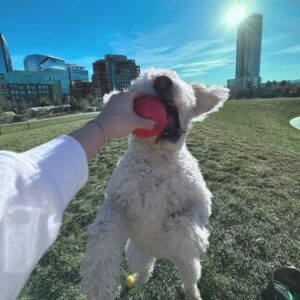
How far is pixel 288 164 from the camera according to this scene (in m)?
6.50

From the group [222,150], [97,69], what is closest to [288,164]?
[222,150]

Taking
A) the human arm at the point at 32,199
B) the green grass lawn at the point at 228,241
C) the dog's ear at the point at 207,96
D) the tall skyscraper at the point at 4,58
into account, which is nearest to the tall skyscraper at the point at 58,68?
the tall skyscraper at the point at 4,58

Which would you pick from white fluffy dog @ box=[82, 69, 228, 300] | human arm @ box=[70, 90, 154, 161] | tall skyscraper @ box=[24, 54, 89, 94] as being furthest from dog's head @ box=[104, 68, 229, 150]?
tall skyscraper @ box=[24, 54, 89, 94]

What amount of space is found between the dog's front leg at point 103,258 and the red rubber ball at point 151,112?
0.79 meters

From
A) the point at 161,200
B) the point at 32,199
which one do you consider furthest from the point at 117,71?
the point at 32,199

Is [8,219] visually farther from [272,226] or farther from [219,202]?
[219,202]

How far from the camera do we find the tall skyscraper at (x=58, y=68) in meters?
106

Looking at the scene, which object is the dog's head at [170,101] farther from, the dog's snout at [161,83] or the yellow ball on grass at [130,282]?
the yellow ball on grass at [130,282]

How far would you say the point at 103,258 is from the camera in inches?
81.7

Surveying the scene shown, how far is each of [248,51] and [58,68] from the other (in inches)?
2973

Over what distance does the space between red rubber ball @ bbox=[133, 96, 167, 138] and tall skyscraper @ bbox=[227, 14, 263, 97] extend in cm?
6409

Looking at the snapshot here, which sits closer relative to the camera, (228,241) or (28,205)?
(28,205)

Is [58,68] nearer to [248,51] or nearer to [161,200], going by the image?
[248,51]

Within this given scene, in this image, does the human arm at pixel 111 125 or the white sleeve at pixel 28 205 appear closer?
the white sleeve at pixel 28 205
